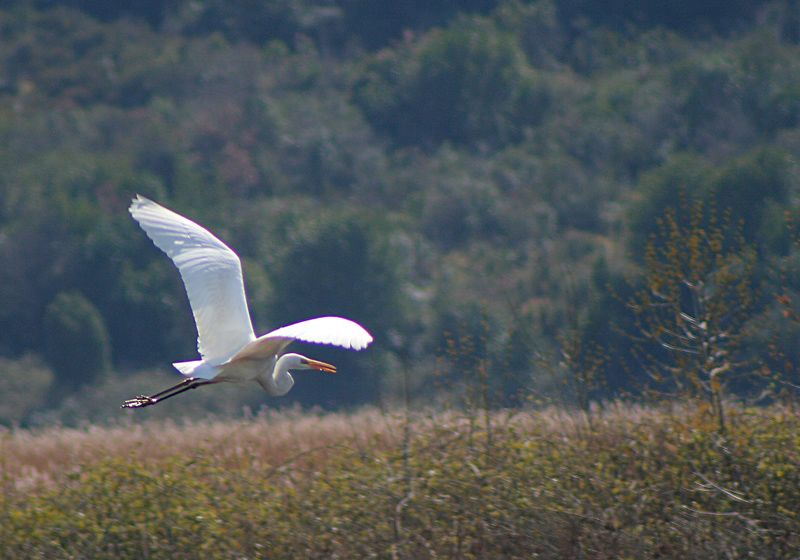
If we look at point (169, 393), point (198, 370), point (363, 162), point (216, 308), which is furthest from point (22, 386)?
point (198, 370)

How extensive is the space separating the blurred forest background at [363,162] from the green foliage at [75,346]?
0.07 meters

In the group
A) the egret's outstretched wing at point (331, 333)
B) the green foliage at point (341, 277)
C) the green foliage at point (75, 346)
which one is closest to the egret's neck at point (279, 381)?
the egret's outstretched wing at point (331, 333)

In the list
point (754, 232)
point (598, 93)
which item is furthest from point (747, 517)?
point (598, 93)

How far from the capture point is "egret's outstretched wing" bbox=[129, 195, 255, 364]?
800 cm

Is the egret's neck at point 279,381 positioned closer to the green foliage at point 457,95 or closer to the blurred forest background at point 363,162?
the blurred forest background at point 363,162

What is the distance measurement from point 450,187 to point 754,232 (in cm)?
1444

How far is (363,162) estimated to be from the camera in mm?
46250

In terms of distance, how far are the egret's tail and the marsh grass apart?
50.0 inches

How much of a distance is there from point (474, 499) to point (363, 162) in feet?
127

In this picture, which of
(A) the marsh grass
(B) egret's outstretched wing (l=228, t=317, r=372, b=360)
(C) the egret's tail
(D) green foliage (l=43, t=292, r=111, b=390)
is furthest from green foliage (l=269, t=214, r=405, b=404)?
(B) egret's outstretched wing (l=228, t=317, r=372, b=360)

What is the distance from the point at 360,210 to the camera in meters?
40.8

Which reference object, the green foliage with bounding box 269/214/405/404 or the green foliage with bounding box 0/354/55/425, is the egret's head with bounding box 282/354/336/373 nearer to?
the green foliage with bounding box 0/354/55/425

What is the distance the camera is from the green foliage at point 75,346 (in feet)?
116

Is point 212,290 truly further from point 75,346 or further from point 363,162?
point 363,162
